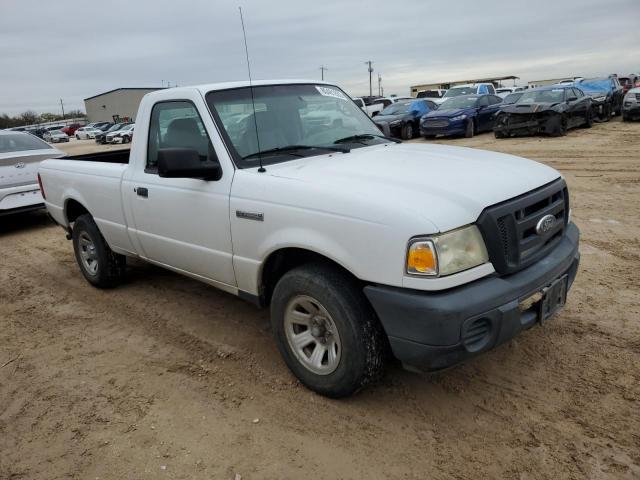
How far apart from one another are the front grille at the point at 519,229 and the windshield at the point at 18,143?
8.69 meters

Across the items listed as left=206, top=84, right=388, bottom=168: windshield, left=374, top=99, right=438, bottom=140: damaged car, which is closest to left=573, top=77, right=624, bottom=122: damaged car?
left=374, top=99, right=438, bottom=140: damaged car

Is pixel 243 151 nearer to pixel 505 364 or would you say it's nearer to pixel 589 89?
pixel 505 364

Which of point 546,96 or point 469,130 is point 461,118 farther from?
point 546,96

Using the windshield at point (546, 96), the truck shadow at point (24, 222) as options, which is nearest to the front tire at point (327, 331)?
the truck shadow at point (24, 222)

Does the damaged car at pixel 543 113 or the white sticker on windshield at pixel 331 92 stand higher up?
the white sticker on windshield at pixel 331 92

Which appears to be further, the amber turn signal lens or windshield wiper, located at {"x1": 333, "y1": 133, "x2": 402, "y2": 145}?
windshield wiper, located at {"x1": 333, "y1": 133, "x2": 402, "y2": 145}

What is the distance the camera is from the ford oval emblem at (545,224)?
2881 millimetres

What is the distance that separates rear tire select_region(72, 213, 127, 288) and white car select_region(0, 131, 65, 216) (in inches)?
141

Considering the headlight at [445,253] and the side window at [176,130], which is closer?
the headlight at [445,253]

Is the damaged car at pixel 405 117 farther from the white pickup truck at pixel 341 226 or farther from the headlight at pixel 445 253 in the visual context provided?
the headlight at pixel 445 253

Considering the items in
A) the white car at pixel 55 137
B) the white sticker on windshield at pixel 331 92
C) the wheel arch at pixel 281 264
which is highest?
the white sticker on windshield at pixel 331 92

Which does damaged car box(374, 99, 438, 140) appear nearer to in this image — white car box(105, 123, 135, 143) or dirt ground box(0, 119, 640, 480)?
dirt ground box(0, 119, 640, 480)

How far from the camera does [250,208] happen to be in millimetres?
3176

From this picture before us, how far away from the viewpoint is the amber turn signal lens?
8.08 ft
